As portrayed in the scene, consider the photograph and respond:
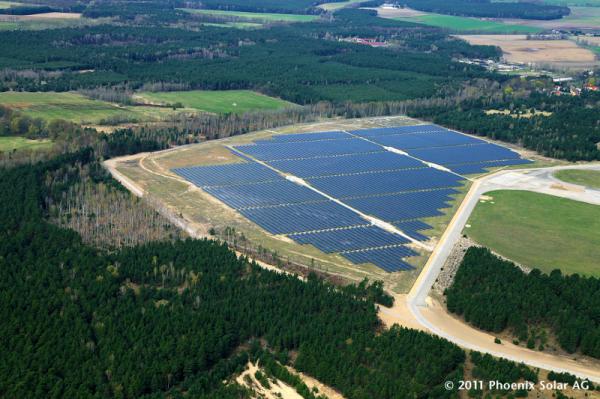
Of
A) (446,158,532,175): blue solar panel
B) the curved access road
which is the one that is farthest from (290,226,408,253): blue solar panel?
(446,158,532,175): blue solar panel

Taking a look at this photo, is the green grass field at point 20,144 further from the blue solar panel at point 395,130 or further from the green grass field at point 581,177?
the green grass field at point 581,177

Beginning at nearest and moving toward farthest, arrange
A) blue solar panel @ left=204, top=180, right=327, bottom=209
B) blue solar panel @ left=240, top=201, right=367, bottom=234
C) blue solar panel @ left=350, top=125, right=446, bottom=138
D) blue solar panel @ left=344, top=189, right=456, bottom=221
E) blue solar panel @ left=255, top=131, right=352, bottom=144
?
1. blue solar panel @ left=240, top=201, right=367, bottom=234
2. blue solar panel @ left=344, top=189, right=456, bottom=221
3. blue solar panel @ left=204, top=180, right=327, bottom=209
4. blue solar panel @ left=255, top=131, right=352, bottom=144
5. blue solar panel @ left=350, top=125, right=446, bottom=138

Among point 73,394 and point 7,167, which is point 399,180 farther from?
point 73,394

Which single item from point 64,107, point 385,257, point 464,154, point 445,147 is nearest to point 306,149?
point 445,147

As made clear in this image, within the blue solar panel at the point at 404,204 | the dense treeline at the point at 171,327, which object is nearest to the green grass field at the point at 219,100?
the blue solar panel at the point at 404,204

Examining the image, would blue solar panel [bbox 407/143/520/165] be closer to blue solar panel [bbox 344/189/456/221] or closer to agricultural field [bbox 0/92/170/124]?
blue solar panel [bbox 344/189/456/221]

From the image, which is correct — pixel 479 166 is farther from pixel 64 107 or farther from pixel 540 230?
pixel 64 107
